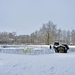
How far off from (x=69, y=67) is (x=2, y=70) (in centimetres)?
454

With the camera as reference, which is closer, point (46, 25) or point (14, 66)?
point (14, 66)

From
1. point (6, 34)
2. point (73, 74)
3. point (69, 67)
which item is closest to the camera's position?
point (73, 74)

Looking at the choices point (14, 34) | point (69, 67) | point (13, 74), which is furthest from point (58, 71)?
point (14, 34)

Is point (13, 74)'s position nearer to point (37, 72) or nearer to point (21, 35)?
point (37, 72)

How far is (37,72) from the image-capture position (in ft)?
34.7

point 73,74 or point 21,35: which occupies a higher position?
point 21,35

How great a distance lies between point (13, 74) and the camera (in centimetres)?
1045

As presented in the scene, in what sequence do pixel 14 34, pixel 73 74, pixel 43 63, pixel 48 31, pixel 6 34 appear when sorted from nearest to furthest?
pixel 73 74 < pixel 43 63 < pixel 48 31 < pixel 14 34 < pixel 6 34

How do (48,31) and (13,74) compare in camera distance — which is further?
(48,31)

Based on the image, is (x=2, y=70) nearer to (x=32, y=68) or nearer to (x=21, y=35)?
(x=32, y=68)

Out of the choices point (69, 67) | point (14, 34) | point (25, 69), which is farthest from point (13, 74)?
point (14, 34)

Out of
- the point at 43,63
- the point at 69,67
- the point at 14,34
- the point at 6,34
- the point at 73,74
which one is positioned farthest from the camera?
the point at 6,34

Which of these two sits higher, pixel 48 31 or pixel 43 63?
pixel 48 31

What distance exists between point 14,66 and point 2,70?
38.1 inches
